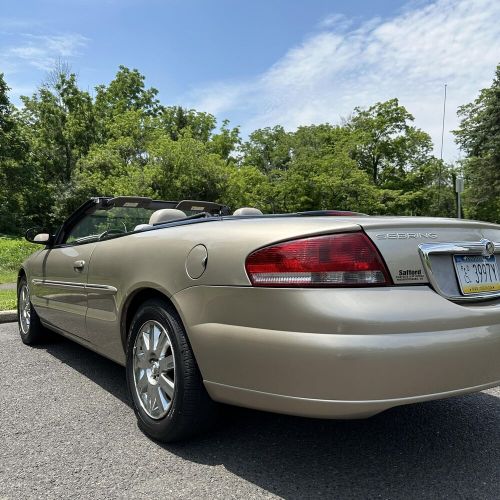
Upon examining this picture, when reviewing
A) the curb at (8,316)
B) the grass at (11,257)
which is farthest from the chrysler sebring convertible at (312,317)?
the grass at (11,257)

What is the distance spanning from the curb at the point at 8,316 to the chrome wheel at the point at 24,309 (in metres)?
1.49

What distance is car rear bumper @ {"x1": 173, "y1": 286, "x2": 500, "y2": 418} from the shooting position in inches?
80.4

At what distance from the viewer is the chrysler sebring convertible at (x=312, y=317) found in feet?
6.77

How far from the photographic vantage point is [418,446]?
2719mm

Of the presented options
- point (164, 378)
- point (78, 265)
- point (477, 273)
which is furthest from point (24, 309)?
point (477, 273)

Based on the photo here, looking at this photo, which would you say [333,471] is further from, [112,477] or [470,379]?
[112,477]

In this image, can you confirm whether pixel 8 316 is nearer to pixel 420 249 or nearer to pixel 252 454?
pixel 252 454

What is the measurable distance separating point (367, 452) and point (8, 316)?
5.71 m

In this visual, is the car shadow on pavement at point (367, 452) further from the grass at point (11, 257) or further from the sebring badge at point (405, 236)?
the grass at point (11, 257)

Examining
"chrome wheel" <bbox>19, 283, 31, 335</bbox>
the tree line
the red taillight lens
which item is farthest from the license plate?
the tree line

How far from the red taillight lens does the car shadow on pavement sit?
3.03 feet

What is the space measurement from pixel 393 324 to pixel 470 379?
507 millimetres

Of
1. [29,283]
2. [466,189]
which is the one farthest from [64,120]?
[29,283]

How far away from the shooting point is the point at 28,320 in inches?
207
